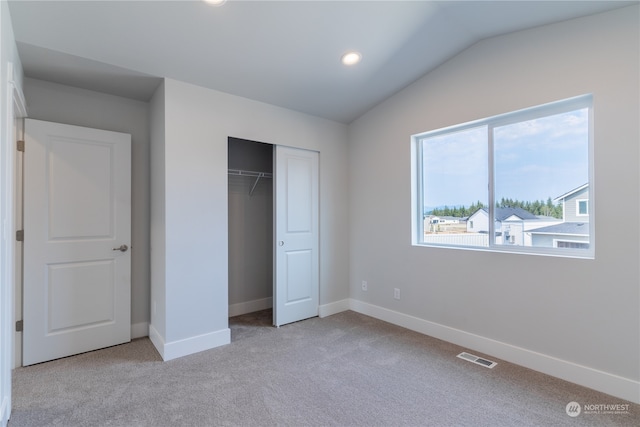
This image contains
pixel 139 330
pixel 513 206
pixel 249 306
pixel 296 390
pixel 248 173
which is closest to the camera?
pixel 296 390

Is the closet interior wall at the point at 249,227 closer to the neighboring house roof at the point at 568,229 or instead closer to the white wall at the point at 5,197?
the white wall at the point at 5,197

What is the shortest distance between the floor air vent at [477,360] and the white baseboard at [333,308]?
1.57 m

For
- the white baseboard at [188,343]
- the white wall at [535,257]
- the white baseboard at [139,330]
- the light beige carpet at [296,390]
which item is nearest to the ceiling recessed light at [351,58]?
the white wall at [535,257]

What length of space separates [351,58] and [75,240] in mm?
2962

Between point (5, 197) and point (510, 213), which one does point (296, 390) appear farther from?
point (510, 213)

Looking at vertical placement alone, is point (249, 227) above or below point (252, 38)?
below

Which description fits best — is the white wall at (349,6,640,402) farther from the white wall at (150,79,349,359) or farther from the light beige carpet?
the white wall at (150,79,349,359)

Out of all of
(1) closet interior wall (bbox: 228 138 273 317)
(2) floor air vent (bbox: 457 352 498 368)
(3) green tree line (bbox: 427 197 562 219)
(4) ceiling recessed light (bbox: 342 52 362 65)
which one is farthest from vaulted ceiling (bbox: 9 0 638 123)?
(2) floor air vent (bbox: 457 352 498 368)

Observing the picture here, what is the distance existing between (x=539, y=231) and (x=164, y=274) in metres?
3.22

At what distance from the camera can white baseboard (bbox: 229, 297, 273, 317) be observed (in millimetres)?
3840

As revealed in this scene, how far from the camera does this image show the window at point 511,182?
237cm

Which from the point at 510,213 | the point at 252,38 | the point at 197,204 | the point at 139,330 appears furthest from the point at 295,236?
the point at 510,213

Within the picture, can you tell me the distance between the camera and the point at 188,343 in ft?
8.93

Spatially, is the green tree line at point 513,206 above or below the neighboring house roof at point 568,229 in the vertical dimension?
above
